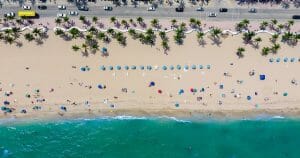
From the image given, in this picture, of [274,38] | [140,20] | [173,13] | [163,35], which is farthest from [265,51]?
[140,20]

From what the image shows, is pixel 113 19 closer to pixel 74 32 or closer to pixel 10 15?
pixel 74 32

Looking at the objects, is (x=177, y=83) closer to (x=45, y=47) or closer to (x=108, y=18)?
(x=108, y=18)

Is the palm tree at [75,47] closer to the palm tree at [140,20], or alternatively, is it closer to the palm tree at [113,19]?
the palm tree at [113,19]

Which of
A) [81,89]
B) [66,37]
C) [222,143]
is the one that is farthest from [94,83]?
[222,143]

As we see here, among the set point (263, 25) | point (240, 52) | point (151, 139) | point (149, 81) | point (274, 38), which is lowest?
point (151, 139)

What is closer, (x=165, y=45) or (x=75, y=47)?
(x=75, y=47)

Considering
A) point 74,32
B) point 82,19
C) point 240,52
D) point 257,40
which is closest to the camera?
point 74,32

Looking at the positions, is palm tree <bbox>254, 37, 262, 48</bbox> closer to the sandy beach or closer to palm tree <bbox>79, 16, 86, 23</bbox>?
the sandy beach

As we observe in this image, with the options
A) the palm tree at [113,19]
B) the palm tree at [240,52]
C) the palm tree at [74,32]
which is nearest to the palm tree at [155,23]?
the palm tree at [113,19]
